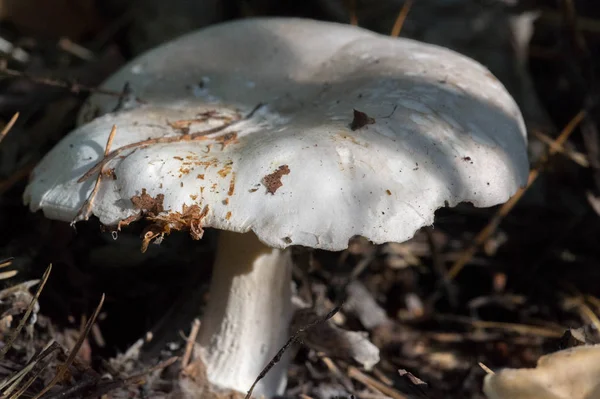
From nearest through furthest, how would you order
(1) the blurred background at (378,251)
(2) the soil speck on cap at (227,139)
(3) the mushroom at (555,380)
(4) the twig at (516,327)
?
(3) the mushroom at (555,380) → (2) the soil speck on cap at (227,139) → (1) the blurred background at (378,251) → (4) the twig at (516,327)

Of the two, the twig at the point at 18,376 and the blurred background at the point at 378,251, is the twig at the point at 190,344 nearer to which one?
the blurred background at the point at 378,251

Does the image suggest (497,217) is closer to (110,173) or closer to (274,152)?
(274,152)

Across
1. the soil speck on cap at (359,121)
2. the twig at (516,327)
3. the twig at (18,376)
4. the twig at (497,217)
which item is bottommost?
the twig at (516,327)

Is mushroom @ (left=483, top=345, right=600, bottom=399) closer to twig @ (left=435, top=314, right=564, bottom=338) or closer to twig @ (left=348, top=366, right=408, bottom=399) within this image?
twig @ (left=348, top=366, right=408, bottom=399)

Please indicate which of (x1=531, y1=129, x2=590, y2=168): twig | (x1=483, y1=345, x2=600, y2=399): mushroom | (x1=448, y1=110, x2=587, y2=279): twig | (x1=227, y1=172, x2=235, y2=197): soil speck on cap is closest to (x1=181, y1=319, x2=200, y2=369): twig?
(x1=227, y1=172, x2=235, y2=197): soil speck on cap

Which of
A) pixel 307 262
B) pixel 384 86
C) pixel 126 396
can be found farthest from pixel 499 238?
pixel 126 396

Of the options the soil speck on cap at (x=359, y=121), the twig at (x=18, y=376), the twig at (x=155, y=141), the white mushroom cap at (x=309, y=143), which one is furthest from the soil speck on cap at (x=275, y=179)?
the twig at (x=18, y=376)

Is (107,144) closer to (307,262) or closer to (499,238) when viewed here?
(307,262)
